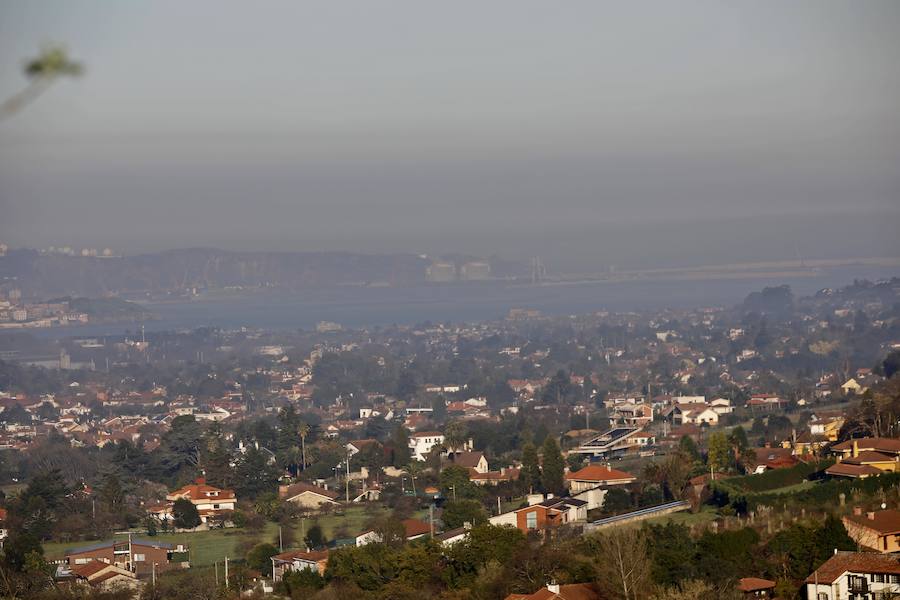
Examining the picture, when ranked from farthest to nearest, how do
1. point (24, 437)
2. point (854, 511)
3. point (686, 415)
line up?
1. point (24, 437)
2. point (686, 415)
3. point (854, 511)

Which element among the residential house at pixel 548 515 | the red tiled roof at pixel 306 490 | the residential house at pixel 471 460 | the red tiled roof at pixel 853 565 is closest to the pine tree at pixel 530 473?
the residential house at pixel 471 460

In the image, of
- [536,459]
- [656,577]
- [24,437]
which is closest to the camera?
[656,577]

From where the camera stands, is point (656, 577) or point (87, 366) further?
point (87, 366)

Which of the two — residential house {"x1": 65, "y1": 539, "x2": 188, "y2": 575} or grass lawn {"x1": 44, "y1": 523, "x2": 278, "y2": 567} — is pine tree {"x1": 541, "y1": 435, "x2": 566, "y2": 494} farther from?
residential house {"x1": 65, "y1": 539, "x2": 188, "y2": 575}

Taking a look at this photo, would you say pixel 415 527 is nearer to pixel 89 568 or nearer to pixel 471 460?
pixel 89 568

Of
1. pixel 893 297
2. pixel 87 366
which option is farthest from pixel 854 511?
pixel 893 297

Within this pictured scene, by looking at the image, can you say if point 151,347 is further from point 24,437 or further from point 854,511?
point 854,511
